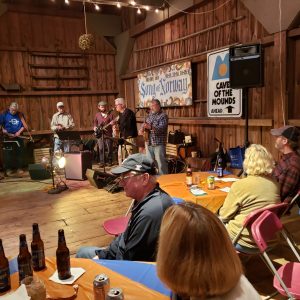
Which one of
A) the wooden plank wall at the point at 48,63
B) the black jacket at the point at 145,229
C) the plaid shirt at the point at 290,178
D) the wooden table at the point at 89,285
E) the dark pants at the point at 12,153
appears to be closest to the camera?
the wooden table at the point at 89,285

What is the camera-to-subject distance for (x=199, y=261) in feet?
3.25

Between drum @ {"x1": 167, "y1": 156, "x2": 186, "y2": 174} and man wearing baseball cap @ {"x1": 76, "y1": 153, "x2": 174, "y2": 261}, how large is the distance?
4607mm

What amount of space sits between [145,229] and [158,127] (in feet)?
14.0

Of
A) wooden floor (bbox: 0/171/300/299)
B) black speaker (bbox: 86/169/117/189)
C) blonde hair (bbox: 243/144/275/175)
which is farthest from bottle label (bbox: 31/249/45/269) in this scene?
black speaker (bbox: 86/169/117/189)

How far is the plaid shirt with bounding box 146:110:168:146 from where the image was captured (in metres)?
5.98

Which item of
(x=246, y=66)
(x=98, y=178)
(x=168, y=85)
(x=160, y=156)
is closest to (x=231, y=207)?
(x=246, y=66)

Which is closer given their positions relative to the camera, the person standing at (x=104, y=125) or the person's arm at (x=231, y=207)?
the person's arm at (x=231, y=207)

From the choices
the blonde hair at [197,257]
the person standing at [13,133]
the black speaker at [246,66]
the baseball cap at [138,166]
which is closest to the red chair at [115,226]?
the baseball cap at [138,166]

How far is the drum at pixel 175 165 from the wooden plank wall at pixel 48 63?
150 inches

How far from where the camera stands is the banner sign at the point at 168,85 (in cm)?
695

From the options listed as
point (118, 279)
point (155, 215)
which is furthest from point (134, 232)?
point (118, 279)

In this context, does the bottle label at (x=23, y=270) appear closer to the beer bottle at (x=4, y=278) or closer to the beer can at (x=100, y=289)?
the beer bottle at (x=4, y=278)

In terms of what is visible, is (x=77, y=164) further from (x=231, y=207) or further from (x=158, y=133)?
(x=231, y=207)

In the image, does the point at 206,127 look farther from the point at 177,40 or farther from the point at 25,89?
the point at 25,89
